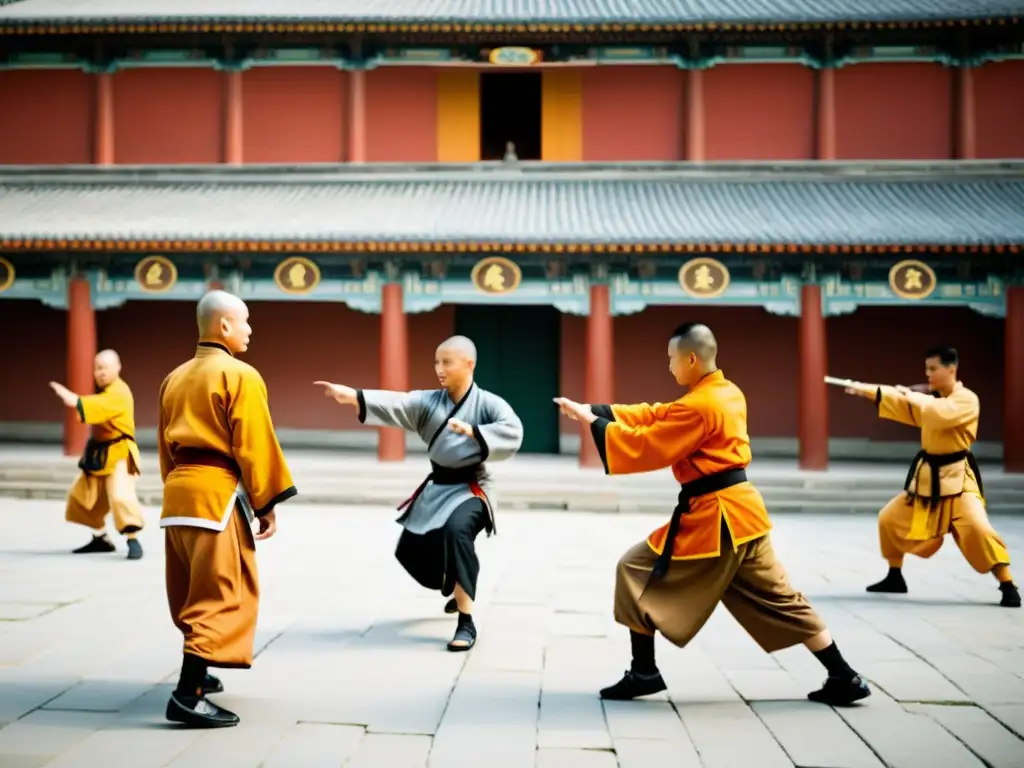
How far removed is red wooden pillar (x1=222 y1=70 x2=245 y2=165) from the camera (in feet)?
42.5

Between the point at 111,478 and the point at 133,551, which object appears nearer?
the point at 111,478

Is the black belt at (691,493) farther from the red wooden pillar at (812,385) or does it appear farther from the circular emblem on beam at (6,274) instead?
the circular emblem on beam at (6,274)

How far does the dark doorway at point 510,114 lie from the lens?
1340cm

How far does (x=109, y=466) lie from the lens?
632cm

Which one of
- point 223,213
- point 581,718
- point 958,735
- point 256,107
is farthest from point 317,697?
point 256,107

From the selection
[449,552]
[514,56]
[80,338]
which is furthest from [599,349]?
[449,552]

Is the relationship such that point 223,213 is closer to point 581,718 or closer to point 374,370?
point 374,370

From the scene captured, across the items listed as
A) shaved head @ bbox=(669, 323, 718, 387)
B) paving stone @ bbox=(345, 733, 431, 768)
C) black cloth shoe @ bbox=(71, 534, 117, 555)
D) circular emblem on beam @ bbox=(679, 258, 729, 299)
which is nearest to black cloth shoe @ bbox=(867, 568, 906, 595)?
shaved head @ bbox=(669, 323, 718, 387)

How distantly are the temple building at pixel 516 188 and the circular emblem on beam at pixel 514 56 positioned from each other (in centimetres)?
6

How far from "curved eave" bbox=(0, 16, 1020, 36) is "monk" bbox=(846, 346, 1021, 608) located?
8.36 metres

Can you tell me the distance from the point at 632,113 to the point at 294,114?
200 inches

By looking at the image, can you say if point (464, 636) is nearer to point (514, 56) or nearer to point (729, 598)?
point (729, 598)

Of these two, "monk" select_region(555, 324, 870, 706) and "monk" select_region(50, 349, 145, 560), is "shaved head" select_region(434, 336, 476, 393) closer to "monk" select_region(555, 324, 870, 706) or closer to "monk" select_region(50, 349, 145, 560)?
Result: "monk" select_region(555, 324, 870, 706)

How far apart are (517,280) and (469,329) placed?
7.31 ft
